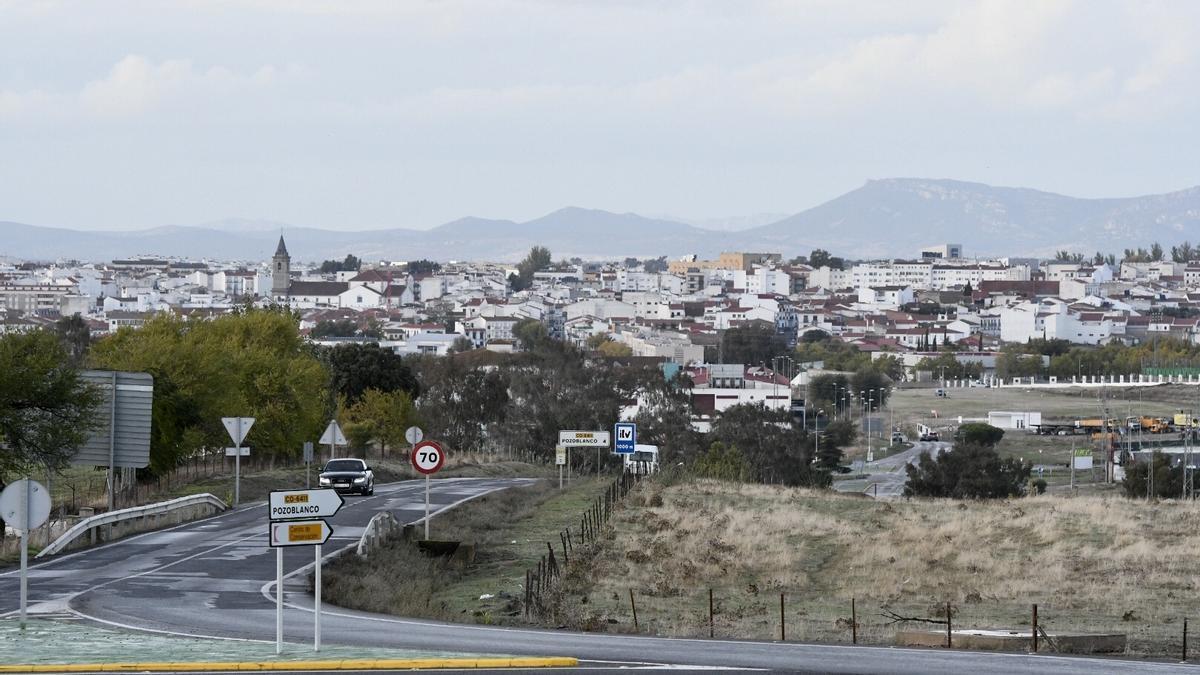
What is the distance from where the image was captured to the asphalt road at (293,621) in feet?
63.0

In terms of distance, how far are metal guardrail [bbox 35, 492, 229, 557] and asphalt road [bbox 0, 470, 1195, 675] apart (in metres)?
0.41

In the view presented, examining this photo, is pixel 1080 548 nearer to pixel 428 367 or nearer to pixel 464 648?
pixel 464 648

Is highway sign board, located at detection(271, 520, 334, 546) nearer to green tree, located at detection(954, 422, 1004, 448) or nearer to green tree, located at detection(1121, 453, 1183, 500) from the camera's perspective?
green tree, located at detection(1121, 453, 1183, 500)

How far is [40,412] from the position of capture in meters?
37.1

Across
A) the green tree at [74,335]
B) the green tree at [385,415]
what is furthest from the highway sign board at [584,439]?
the green tree at [74,335]

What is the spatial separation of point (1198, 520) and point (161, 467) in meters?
25.7

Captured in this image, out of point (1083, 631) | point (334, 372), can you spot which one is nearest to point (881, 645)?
point (1083, 631)

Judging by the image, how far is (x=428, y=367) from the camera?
386 feet

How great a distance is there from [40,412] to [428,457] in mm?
9950

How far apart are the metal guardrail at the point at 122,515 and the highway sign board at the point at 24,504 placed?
10.5 m

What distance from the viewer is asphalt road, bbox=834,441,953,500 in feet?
287

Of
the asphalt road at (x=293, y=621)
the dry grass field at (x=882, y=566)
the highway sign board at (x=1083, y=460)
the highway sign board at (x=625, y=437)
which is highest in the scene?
the highway sign board at (x=625, y=437)

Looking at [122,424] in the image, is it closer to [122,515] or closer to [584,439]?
[122,515]

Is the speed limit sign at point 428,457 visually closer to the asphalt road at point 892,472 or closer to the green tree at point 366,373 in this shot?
the asphalt road at point 892,472
